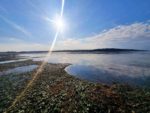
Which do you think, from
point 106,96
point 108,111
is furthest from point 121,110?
point 106,96

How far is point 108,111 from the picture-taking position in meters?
12.3

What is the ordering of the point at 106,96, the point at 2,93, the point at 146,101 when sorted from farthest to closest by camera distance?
1. the point at 2,93
2. the point at 106,96
3. the point at 146,101

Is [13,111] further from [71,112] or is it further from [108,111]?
[108,111]

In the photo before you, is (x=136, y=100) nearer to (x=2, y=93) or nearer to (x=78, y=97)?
(x=78, y=97)

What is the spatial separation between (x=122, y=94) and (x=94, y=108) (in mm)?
4845

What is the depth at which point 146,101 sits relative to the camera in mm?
Answer: 14125

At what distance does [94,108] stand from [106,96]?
297 cm

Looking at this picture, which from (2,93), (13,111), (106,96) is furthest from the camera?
(2,93)

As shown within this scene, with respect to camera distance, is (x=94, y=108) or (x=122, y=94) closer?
(x=94, y=108)

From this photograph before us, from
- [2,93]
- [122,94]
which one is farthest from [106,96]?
[2,93]

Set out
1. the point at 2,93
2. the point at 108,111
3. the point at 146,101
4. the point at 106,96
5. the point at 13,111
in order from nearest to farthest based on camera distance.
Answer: the point at 108,111 → the point at 13,111 → the point at 146,101 → the point at 106,96 → the point at 2,93

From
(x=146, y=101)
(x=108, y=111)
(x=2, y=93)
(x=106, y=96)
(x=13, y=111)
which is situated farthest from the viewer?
(x=2, y=93)

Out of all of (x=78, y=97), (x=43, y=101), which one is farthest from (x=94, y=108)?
(x=43, y=101)

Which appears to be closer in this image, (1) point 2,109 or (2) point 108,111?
(2) point 108,111
